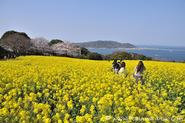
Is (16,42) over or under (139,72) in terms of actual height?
over

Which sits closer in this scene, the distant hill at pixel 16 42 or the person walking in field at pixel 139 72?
the person walking in field at pixel 139 72

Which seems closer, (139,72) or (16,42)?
(139,72)

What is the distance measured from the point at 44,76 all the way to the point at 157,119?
7639 millimetres

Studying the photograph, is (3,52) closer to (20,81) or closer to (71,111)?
(20,81)

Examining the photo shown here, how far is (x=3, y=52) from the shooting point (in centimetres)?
3647

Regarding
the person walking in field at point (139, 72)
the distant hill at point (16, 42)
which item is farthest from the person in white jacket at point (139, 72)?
the distant hill at point (16, 42)

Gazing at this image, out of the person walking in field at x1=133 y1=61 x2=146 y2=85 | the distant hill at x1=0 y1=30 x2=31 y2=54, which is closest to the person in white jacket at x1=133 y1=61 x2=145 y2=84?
the person walking in field at x1=133 y1=61 x2=146 y2=85

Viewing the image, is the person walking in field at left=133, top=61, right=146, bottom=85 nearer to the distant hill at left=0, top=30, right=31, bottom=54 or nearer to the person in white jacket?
the person in white jacket

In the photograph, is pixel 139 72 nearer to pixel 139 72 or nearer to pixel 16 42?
pixel 139 72

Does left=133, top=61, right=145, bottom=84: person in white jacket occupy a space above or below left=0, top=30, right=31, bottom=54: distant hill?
below

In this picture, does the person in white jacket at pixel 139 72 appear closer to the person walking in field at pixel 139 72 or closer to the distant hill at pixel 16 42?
the person walking in field at pixel 139 72

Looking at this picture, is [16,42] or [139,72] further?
[16,42]

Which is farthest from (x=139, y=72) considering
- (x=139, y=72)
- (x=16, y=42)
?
(x=16, y=42)

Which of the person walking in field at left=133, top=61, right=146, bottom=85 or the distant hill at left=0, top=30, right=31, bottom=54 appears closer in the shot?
the person walking in field at left=133, top=61, right=146, bottom=85
